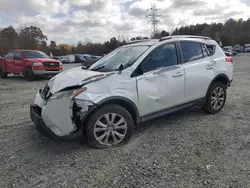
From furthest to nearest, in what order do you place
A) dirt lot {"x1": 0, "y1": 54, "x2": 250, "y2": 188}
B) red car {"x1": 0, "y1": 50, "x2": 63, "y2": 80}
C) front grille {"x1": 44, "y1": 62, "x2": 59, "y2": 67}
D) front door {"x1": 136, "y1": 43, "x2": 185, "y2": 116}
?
front grille {"x1": 44, "y1": 62, "x2": 59, "y2": 67}, red car {"x1": 0, "y1": 50, "x2": 63, "y2": 80}, front door {"x1": 136, "y1": 43, "x2": 185, "y2": 116}, dirt lot {"x1": 0, "y1": 54, "x2": 250, "y2": 188}

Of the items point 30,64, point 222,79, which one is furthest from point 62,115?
point 30,64

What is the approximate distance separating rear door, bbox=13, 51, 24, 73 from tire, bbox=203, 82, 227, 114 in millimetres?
10290

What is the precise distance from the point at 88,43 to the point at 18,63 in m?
53.4

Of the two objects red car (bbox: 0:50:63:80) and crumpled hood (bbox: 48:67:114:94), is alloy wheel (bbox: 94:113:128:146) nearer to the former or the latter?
crumpled hood (bbox: 48:67:114:94)

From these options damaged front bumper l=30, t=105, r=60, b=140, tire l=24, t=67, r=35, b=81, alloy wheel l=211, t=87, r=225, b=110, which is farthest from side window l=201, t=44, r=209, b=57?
tire l=24, t=67, r=35, b=81

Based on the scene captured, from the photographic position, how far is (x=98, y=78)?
10.8 ft

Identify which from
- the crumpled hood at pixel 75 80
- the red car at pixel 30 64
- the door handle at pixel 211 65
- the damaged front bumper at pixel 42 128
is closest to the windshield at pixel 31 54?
the red car at pixel 30 64

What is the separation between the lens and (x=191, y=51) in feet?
14.5

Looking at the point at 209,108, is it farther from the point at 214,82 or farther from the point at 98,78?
the point at 98,78

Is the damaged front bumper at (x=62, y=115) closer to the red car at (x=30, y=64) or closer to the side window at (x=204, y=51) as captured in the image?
the side window at (x=204, y=51)

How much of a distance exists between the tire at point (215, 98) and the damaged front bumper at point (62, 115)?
2.79m

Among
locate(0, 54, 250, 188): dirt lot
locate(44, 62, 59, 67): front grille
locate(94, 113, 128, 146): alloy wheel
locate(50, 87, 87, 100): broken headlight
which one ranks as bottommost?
locate(0, 54, 250, 188): dirt lot

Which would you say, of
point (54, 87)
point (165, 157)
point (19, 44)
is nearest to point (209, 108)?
Answer: point (165, 157)

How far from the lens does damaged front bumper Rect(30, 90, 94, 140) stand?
3066 millimetres
